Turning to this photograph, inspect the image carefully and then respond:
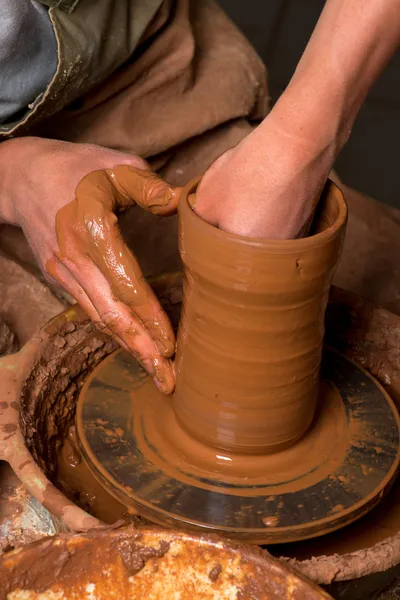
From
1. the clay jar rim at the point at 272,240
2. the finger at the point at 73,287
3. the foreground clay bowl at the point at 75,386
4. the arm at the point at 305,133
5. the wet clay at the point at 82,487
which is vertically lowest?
the wet clay at the point at 82,487

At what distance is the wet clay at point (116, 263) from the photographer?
134 cm

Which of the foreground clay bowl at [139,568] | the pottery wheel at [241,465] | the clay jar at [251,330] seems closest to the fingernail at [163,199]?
the clay jar at [251,330]

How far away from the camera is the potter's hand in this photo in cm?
135

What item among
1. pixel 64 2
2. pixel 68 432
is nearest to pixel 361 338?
pixel 68 432

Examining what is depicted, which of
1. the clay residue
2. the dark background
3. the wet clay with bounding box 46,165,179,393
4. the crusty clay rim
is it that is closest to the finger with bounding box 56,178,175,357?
the wet clay with bounding box 46,165,179,393

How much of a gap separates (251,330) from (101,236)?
33cm

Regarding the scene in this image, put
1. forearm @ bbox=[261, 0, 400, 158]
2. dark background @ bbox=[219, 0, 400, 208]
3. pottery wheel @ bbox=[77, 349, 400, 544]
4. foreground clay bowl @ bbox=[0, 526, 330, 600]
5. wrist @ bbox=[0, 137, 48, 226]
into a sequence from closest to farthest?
foreground clay bowl @ bbox=[0, 526, 330, 600] < forearm @ bbox=[261, 0, 400, 158] < pottery wheel @ bbox=[77, 349, 400, 544] < wrist @ bbox=[0, 137, 48, 226] < dark background @ bbox=[219, 0, 400, 208]

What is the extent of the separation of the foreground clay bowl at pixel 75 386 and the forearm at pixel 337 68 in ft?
1.92

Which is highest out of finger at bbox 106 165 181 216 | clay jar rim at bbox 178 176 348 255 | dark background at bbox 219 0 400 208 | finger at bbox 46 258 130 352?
clay jar rim at bbox 178 176 348 255

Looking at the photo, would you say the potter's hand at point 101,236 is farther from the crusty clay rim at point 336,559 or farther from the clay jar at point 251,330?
the crusty clay rim at point 336,559

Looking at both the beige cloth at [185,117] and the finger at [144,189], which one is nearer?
the finger at [144,189]

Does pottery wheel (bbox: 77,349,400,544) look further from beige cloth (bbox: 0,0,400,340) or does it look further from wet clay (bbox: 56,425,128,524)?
beige cloth (bbox: 0,0,400,340)

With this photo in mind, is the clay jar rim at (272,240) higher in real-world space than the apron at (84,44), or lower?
higher

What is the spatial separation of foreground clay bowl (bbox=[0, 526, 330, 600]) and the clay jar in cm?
34
